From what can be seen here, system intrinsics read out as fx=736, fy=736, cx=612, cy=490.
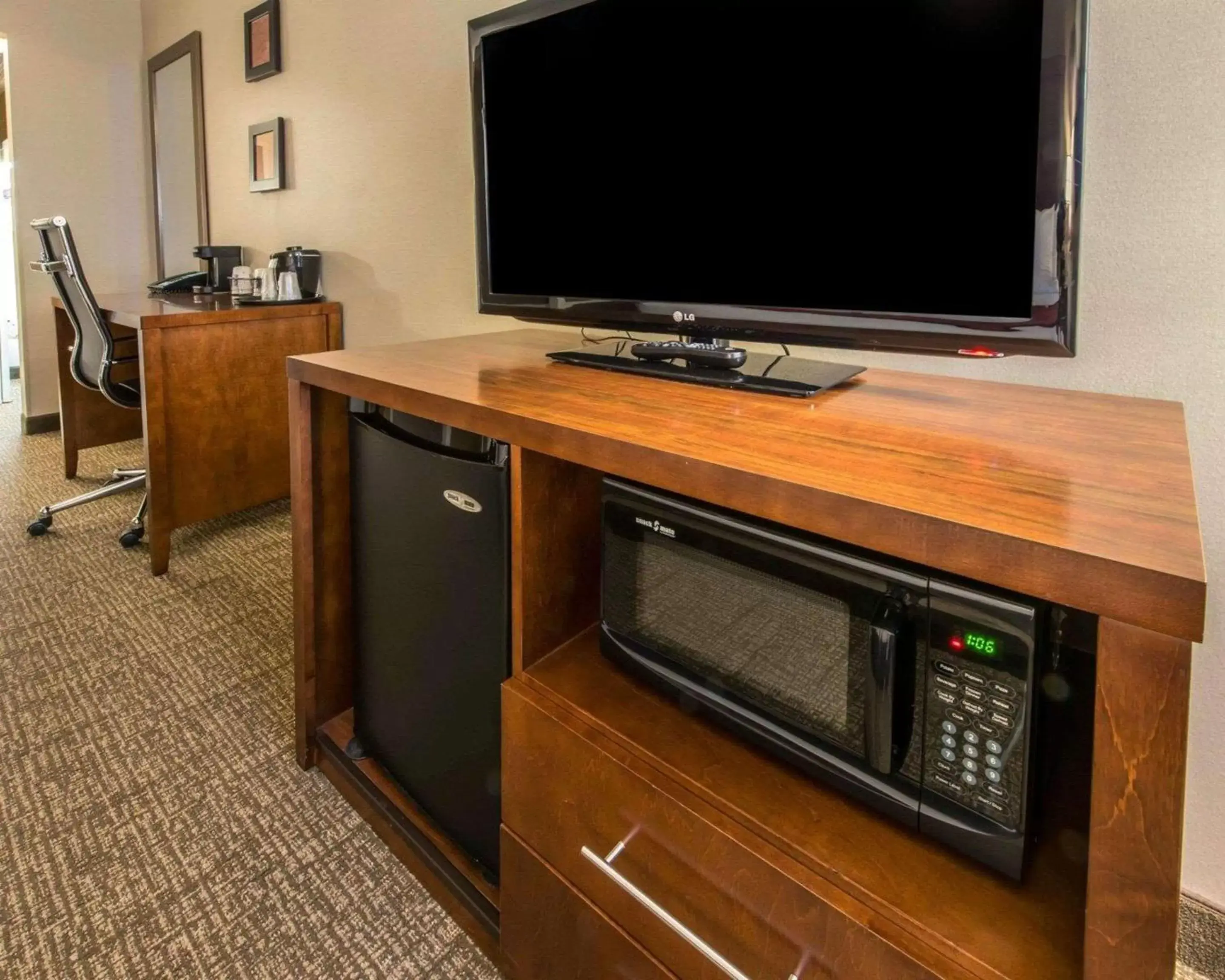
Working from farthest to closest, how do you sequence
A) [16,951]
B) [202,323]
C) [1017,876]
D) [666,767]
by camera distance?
[202,323]
[16,951]
[666,767]
[1017,876]

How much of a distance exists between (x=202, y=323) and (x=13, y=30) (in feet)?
7.44

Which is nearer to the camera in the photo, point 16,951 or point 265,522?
point 16,951

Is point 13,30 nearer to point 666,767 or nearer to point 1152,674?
point 666,767

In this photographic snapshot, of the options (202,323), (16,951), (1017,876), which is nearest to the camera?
(1017,876)

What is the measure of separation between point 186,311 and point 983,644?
2.46 meters

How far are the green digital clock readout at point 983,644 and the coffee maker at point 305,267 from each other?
2417mm

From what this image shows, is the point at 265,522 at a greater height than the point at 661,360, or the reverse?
the point at 661,360

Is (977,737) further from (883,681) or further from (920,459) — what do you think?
(920,459)

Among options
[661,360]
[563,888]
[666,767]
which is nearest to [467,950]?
[563,888]

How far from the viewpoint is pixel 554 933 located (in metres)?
0.91

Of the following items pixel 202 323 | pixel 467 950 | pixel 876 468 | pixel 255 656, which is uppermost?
pixel 202 323

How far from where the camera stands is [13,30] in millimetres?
3252

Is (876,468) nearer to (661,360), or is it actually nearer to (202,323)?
(661,360)

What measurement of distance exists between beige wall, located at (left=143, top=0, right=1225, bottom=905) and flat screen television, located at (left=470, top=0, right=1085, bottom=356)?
294 mm
